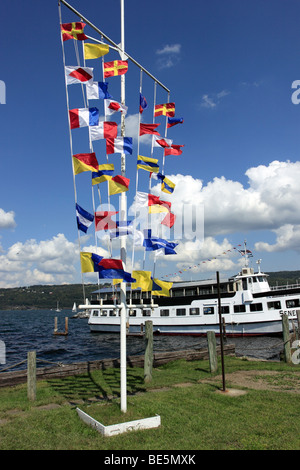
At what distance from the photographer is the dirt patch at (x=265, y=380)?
10836 millimetres

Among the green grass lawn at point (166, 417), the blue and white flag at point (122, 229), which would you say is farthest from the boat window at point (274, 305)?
the blue and white flag at point (122, 229)

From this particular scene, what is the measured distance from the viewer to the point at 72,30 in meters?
8.95

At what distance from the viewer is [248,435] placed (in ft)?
20.8

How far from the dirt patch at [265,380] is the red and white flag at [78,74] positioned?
11.0 meters

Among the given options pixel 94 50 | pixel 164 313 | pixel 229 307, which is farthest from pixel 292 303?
pixel 94 50

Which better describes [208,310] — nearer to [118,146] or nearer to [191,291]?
[191,291]

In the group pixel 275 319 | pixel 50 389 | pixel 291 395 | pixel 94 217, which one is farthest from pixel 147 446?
pixel 275 319

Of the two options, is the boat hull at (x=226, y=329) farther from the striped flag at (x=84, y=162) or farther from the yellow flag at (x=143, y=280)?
the striped flag at (x=84, y=162)

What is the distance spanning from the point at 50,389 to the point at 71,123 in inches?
380

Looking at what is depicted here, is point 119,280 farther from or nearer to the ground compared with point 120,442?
farther from the ground

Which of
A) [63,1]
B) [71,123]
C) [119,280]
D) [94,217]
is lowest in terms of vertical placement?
[119,280]

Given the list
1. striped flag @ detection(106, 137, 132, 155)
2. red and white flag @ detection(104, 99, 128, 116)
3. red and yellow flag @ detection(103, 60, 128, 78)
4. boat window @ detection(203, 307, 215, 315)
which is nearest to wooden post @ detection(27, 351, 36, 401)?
striped flag @ detection(106, 137, 132, 155)
